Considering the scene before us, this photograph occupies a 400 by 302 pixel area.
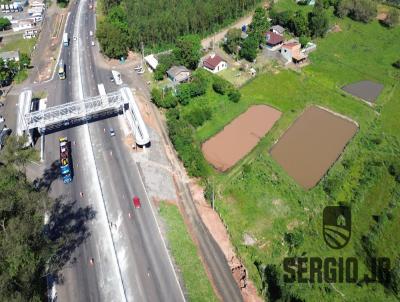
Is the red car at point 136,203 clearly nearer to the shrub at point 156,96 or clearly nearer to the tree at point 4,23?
the shrub at point 156,96

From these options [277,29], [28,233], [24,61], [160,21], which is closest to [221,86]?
[160,21]

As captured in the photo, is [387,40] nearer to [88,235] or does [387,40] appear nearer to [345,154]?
[345,154]

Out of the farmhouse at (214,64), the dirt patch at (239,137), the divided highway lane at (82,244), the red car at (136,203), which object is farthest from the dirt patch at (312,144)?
the divided highway lane at (82,244)

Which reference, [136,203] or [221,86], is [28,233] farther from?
[221,86]

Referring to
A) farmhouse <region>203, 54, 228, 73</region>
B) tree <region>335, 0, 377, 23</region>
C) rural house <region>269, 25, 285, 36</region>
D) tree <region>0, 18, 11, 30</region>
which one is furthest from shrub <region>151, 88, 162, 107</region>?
tree <region>335, 0, 377, 23</region>

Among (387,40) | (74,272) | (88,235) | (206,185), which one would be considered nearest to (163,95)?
(206,185)

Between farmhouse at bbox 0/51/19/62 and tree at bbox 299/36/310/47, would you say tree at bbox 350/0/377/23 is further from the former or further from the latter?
farmhouse at bbox 0/51/19/62
